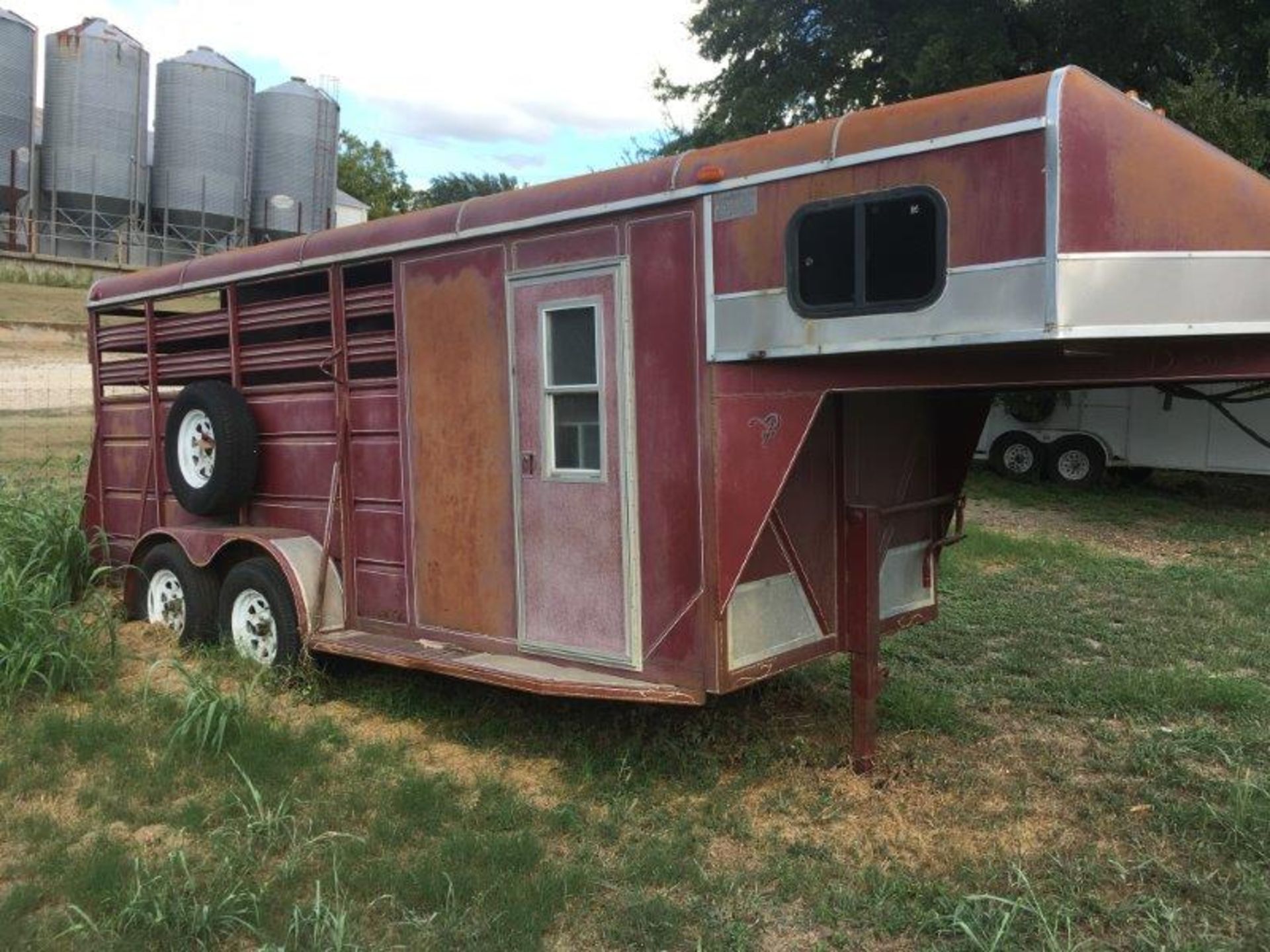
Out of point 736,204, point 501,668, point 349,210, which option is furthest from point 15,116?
point 736,204

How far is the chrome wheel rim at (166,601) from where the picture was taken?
6633mm

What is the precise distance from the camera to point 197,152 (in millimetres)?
31047

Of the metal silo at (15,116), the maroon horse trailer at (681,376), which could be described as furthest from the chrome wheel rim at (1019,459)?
the metal silo at (15,116)

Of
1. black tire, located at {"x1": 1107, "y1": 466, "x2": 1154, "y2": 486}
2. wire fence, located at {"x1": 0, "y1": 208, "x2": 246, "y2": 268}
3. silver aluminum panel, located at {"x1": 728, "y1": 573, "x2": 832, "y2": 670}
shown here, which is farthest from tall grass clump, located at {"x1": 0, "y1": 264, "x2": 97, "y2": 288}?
silver aluminum panel, located at {"x1": 728, "y1": 573, "x2": 832, "y2": 670}

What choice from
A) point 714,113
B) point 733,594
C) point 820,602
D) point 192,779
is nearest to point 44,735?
point 192,779

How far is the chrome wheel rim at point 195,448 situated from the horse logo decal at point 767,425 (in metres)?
3.68

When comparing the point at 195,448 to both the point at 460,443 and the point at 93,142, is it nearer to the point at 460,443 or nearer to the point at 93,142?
the point at 460,443

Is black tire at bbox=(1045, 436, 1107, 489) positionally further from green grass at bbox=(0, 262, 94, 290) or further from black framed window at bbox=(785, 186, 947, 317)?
green grass at bbox=(0, 262, 94, 290)

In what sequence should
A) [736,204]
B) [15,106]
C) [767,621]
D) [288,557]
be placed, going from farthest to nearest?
1. [15,106]
2. [288,557]
3. [767,621]
4. [736,204]

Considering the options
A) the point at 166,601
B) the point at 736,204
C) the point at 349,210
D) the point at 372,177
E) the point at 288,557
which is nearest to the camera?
the point at 736,204

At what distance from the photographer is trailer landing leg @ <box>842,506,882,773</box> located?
4.58 metres

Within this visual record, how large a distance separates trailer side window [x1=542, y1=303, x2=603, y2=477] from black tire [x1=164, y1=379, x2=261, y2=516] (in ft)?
7.58

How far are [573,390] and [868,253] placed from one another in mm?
1490

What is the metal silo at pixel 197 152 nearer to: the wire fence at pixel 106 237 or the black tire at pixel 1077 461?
the wire fence at pixel 106 237
